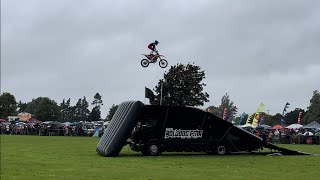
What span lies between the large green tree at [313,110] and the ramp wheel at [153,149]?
297 ft

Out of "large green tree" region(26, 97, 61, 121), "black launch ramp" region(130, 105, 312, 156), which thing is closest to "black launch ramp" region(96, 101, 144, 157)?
"black launch ramp" region(130, 105, 312, 156)

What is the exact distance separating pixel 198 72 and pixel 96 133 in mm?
23542

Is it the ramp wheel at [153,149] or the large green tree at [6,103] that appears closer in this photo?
the ramp wheel at [153,149]

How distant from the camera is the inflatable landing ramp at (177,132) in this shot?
23.4 m

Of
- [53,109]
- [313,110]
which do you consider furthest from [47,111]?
[313,110]

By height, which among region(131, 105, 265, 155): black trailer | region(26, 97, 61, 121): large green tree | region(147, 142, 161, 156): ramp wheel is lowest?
region(147, 142, 161, 156): ramp wheel

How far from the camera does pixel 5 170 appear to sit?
1429 cm

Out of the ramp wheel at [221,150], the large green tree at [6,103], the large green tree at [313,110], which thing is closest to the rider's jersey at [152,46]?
the ramp wheel at [221,150]

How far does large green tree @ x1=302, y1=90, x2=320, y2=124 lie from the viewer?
110 m

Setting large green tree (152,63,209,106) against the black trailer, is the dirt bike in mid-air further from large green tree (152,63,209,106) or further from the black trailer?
large green tree (152,63,209,106)

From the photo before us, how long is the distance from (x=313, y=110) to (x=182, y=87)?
7925 centimetres

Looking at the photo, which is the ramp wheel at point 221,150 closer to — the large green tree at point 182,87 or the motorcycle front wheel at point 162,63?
the motorcycle front wheel at point 162,63

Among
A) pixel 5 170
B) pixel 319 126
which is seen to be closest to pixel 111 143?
pixel 5 170

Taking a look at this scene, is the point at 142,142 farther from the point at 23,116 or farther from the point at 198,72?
the point at 23,116
